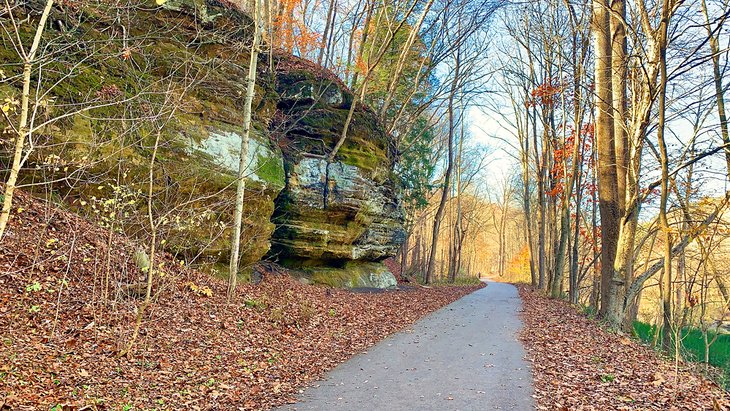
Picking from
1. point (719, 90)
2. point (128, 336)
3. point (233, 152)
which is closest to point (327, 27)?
point (233, 152)

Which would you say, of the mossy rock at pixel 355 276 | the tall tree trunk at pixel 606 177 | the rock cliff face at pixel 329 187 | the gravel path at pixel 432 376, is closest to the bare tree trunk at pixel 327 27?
the rock cliff face at pixel 329 187

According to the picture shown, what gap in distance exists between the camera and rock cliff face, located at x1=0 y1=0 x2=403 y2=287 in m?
8.98

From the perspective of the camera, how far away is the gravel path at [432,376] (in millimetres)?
5430

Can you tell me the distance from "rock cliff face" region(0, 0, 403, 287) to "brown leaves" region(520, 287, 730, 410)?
20.5 feet

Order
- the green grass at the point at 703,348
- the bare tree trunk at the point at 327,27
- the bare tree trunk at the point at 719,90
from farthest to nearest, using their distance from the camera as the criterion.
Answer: the bare tree trunk at the point at 327,27, the green grass at the point at 703,348, the bare tree trunk at the point at 719,90

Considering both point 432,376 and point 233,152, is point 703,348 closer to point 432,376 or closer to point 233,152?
point 432,376

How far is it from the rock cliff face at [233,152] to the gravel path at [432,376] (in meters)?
3.86

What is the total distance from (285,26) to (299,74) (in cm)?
912

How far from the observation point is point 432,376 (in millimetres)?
6605

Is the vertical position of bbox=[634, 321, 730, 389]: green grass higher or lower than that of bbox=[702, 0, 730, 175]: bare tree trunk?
lower

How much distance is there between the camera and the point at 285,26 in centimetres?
2386

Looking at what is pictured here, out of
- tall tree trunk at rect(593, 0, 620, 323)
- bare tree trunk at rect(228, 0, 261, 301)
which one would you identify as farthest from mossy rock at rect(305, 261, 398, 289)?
tall tree trunk at rect(593, 0, 620, 323)

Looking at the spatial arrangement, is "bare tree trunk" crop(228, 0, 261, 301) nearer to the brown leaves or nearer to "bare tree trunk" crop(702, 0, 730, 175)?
the brown leaves

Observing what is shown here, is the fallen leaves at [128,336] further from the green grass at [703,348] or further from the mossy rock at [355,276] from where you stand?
the green grass at [703,348]
